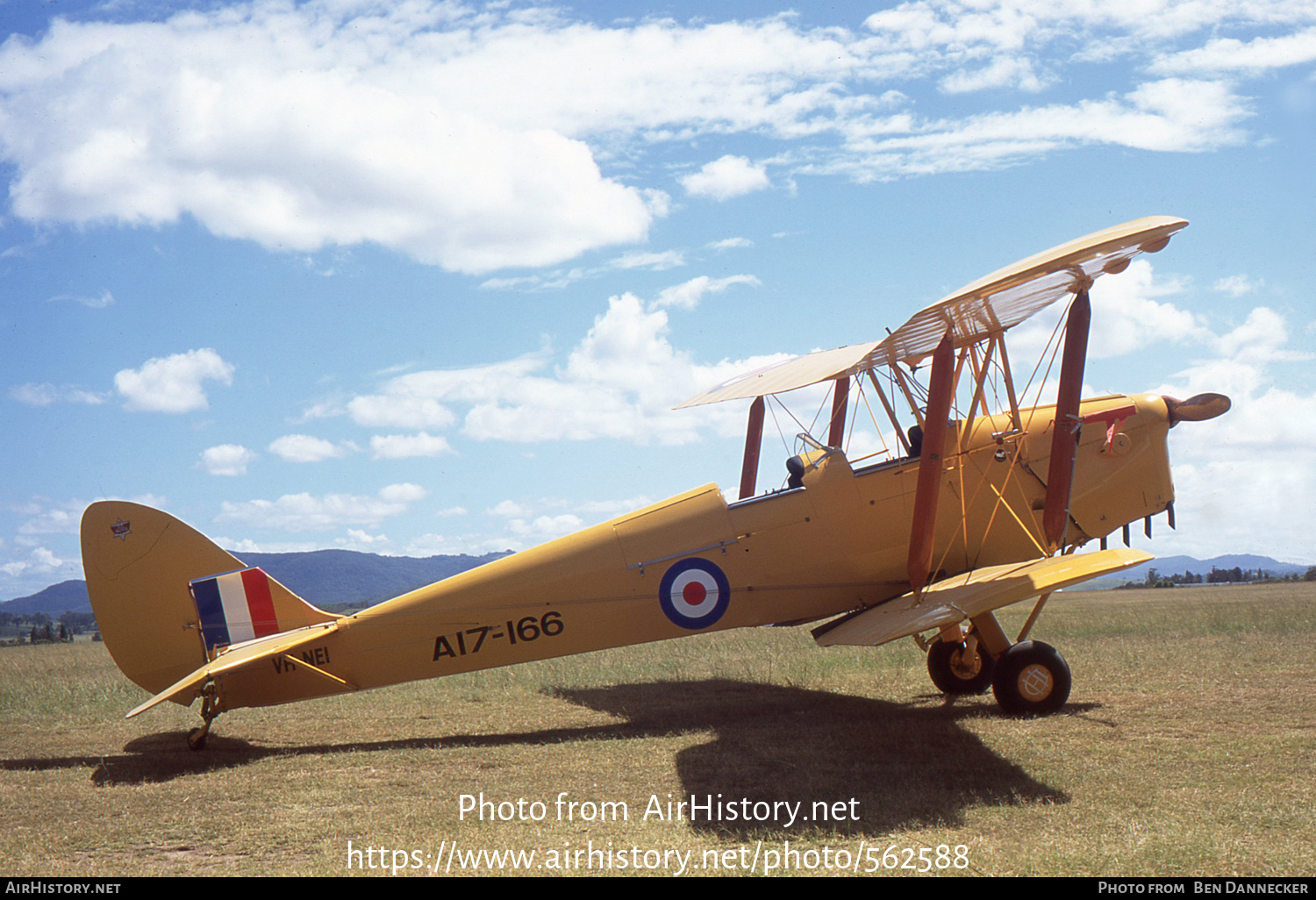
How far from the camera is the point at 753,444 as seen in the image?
1091 centimetres

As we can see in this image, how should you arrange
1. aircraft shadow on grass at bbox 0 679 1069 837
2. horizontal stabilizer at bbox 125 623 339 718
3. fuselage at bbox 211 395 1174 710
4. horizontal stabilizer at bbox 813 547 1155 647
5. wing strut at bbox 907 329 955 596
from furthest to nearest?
1. fuselage at bbox 211 395 1174 710
2. horizontal stabilizer at bbox 125 623 339 718
3. wing strut at bbox 907 329 955 596
4. horizontal stabilizer at bbox 813 547 1155 647
5. aircraft shadow on grass at bbox 0 679 1069 837

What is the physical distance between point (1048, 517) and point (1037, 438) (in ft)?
3.55

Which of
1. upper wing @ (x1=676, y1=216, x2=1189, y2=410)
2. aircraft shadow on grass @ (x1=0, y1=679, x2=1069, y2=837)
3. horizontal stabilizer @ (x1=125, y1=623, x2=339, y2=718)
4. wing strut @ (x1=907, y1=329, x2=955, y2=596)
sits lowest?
aircraft shadow on grass @ (x1=0, y1=679, x2=1069, y2=837)

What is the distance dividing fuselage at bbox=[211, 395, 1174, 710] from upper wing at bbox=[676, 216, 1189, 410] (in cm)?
98

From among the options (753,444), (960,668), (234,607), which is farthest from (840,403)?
(234,607)

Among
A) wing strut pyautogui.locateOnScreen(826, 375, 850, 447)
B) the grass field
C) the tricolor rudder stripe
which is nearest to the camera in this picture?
the grass field

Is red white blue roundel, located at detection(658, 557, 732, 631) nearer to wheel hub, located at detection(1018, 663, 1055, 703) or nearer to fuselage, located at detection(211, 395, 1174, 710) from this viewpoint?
fuselage, located at detection(211, 395, 1174, 710)

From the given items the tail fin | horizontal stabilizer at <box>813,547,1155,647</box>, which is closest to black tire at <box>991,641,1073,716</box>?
horizontal stabilizer at <box>813,547,1155,647</box>

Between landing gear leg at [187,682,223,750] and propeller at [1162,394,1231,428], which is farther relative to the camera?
propeller at [1162,394,1231,428]

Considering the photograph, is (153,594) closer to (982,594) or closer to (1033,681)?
(982,594)

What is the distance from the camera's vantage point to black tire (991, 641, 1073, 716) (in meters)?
7.76
